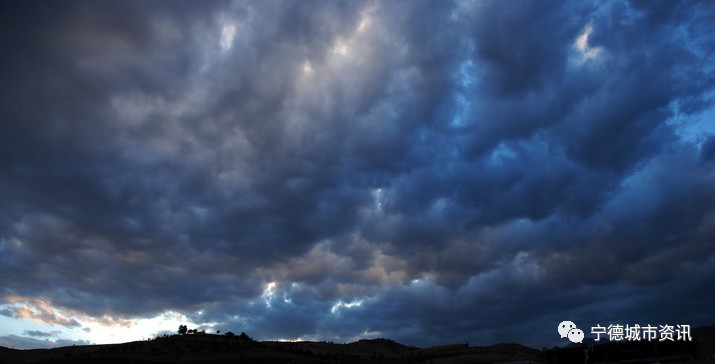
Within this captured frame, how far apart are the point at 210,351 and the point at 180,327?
1953cm

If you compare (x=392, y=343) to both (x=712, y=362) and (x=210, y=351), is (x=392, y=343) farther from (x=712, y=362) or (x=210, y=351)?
(x=712, y=362)

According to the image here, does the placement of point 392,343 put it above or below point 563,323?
below

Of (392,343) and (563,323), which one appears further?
(392,343)

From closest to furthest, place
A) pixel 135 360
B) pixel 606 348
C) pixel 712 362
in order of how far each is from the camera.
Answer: pixel 712 362 < pixel 606 348 < pixel 135 360

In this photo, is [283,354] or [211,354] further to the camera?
[283,354]

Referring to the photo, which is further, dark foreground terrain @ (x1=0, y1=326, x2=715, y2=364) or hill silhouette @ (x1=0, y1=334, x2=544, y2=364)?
hill silhouette @ (x1=0, y1=334, x2=544, y2=364)

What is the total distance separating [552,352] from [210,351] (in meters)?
47.8

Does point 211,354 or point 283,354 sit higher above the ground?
point 211,354

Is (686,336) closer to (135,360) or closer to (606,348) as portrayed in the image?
(606,348)

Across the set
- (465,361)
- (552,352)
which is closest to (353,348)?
(465,361)

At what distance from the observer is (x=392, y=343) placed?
122188 mm

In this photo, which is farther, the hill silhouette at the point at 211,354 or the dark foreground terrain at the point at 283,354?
the hill silhouette at the point at 211,354

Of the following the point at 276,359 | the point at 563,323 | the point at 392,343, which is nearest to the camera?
the point at 563,323

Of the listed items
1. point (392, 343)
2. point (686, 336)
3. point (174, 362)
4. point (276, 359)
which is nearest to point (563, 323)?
point (686, 336)
